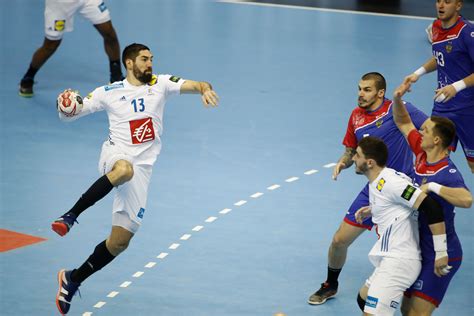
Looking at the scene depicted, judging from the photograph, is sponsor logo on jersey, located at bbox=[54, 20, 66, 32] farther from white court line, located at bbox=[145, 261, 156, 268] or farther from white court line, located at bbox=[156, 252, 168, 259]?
white court line, located at bbox=[145, 261, 156, 268]

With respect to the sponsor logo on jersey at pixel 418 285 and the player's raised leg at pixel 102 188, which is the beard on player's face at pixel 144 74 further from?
the sponsor logo on jersey at pixel 418 285

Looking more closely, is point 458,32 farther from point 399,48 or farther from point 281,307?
point 399,48

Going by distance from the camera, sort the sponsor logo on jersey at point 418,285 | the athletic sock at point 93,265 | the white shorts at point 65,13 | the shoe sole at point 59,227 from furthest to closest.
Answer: the white shorts at point 65,13, the athletic sock at point 93,265, the shoe sole at point 59,227, the sponsor logo on jersey at point 418,285

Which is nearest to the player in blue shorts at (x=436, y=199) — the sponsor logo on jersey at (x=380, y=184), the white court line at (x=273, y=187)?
the sponsor logo on jersey at (x=380, y=184)

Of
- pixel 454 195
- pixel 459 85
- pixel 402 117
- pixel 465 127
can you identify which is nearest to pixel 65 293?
pixel 402 117

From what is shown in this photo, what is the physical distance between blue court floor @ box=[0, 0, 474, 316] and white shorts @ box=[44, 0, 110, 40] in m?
0.95

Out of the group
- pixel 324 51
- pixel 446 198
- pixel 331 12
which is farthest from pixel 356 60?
pixel 446 198

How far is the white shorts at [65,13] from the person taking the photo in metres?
14.2

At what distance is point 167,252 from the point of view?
9531 mm

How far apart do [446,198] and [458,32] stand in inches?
123

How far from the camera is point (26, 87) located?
14258 mm

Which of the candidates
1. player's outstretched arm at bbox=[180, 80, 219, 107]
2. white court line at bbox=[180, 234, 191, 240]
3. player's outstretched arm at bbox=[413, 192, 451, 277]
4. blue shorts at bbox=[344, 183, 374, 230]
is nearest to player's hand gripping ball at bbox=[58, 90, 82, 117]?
player's outstretched arm at bbox=[180, 80, 219, 107]

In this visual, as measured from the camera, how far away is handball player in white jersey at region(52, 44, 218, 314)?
834 centimetres

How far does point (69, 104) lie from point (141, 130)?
67 cm
